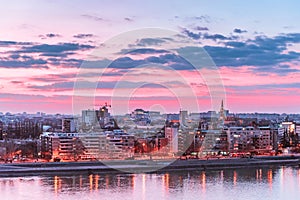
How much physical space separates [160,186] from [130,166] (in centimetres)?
247

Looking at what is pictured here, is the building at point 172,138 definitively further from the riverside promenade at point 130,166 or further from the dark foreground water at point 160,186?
the dark foreground water at point 160,186

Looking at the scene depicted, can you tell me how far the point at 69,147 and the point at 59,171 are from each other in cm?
257

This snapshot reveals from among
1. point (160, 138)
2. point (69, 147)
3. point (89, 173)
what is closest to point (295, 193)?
point (89, 173)

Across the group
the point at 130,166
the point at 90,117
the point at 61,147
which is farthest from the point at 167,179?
the point at 90,117

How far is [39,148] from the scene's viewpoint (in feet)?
40.0

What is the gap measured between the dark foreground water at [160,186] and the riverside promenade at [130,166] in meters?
0.46

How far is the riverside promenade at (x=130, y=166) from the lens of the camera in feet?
30.7

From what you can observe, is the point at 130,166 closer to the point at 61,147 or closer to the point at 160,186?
the point at 61,147

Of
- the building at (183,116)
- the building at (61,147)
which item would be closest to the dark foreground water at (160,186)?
the building at (61,147)

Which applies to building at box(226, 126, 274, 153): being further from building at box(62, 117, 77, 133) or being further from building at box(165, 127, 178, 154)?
building at box(62, 117, 77, 133)

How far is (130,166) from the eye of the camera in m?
10.2

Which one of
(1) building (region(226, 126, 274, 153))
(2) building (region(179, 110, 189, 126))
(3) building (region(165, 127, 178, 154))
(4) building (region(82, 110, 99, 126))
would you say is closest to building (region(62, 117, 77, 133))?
(4) building (region(82, 110, 99, 126))

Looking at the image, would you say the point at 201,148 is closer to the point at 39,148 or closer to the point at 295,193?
the point at 39,148

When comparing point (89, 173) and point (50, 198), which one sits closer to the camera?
point (50, 198)
